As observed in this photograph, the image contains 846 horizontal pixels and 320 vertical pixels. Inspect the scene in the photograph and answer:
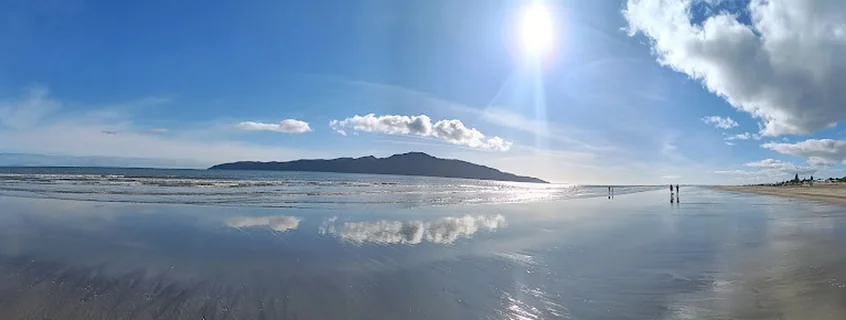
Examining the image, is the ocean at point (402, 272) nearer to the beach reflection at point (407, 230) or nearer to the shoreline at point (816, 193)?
the beach reflection at point (407, 230)

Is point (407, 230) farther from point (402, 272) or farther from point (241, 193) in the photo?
point (241, 193)

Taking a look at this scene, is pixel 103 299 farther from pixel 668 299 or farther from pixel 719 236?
pixel 719 236

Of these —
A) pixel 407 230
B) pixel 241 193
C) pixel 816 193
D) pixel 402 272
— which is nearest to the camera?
pixel 402 272

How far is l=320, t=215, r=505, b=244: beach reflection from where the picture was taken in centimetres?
1409

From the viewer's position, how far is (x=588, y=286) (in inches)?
336

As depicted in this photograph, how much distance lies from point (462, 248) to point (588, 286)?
15.1 feet

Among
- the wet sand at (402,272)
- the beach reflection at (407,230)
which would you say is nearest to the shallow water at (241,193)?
the beach reflection at (407,230)

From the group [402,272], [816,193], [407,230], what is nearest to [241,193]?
[407,230]

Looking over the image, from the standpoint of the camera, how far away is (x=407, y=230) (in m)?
16.3

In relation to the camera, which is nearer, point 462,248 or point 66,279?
point 66,279

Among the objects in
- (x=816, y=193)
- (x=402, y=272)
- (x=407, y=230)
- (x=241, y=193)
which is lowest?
(x=402, y=272)

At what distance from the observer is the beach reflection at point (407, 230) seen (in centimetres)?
1409

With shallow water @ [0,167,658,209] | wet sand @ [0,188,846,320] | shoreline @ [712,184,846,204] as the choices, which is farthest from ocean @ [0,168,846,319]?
shoreline @ [712,184,846,204]

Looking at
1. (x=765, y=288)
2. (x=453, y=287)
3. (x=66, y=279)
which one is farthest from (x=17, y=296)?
(x=765, y=288)
